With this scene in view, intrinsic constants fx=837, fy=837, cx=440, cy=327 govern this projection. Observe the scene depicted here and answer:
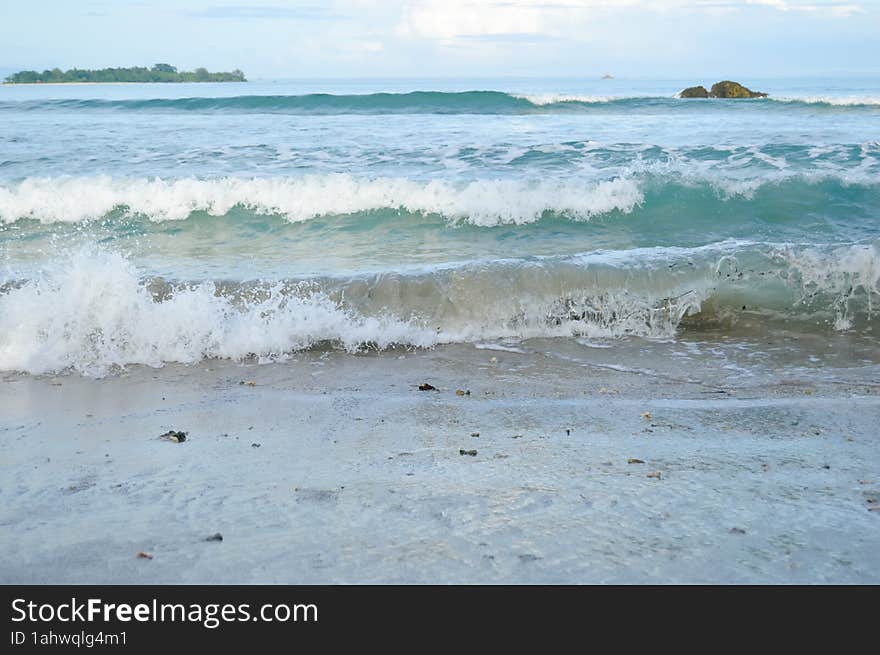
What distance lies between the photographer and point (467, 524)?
2859mm

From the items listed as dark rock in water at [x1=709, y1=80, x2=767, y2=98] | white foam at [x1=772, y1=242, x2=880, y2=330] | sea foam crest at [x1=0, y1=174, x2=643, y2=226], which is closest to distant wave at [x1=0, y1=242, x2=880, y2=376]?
white foam at [x1=772, y1=242, x2=880, y2=330]

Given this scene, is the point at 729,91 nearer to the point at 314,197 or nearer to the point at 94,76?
the point at 314,197

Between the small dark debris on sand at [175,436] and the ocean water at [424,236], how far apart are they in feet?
5.29

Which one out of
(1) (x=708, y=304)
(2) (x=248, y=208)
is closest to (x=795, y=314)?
(1) (x=708, y=304)

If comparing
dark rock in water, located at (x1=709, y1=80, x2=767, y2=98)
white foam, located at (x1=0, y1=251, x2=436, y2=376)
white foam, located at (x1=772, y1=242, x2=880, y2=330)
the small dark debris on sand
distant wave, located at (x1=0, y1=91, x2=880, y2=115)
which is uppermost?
dark rock in water, located at (x1=709, y1=80, x2=767, y2=98)

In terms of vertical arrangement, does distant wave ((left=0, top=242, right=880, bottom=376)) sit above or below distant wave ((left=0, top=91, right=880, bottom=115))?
below

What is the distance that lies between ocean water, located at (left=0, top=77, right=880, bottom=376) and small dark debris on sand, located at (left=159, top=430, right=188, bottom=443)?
63.5 inches

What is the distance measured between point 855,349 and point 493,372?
8.81 ft

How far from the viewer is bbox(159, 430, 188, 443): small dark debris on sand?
13.0 feet

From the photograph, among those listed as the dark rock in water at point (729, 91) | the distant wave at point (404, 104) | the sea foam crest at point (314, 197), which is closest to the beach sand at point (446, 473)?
the sea foam crest at point (314, 197)

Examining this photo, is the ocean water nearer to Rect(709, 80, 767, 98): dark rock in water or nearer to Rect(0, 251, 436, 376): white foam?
Rect(0, 251, 436, 376): white foam

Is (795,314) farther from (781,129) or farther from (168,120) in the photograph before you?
(168,120)

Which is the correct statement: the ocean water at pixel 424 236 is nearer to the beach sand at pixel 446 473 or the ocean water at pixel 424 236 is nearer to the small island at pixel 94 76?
the beach sand at pixel 446 473

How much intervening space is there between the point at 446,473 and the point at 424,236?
6.55 m
